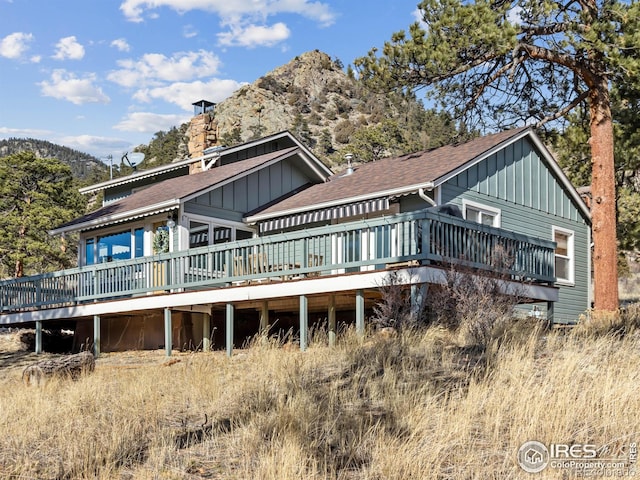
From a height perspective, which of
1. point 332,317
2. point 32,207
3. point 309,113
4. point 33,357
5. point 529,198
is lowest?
point 33,357

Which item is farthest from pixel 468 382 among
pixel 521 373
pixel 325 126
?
pixel 325 126

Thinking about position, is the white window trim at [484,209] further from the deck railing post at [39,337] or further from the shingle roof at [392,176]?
the deck railing post at [39,337]

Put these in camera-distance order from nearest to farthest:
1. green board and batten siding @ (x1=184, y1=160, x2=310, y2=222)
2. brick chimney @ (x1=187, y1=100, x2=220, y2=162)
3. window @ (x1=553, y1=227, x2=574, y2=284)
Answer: green board and batten siding @ (x1=184, y1=160, x2=310, y2=222), window @ (x1=553, y1=227, x2=574, y2=284), brick chimney @ (x1=187, y1=100, x2=220, y2=162)

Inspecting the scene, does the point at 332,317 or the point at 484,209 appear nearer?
the point at 332,317

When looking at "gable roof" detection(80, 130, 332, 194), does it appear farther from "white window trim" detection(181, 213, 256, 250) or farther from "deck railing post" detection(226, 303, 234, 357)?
"deck railing post" detection(226, 303, 234, 357)

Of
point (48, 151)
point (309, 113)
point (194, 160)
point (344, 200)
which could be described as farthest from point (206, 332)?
point (48, 151)

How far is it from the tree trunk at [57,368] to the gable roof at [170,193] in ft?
19.4

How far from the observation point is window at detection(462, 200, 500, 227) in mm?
19422

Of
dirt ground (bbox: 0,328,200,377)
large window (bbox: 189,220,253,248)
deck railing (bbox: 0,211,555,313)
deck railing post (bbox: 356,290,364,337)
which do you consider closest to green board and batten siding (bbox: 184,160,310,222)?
large window (bbox: 189,220,253,248)

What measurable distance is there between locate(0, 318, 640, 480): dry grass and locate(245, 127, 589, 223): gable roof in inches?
282

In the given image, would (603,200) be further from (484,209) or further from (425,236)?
(425,236)

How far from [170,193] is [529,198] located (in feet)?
32.8

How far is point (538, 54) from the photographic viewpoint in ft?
63.5

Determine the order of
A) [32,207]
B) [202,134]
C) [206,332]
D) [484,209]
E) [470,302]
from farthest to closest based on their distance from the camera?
[32,207] < [202,134] < [484,209] < [206,332] < [470,302]
